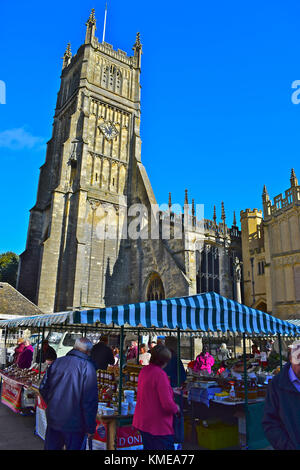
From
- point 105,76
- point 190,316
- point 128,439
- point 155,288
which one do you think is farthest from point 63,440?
point 105,76

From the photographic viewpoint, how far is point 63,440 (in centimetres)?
333

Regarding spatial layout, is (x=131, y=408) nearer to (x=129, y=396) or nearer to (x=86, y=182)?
(x=129, y=396)

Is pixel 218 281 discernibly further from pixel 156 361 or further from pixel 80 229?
pixel 156 361

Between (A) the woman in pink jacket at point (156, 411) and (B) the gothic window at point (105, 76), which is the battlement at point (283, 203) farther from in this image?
(A) the woman in pink jacket at point (156, 411)

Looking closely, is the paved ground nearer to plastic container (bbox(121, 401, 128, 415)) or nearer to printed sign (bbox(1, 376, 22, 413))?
printed sign (bbox(1, 376, 22, 413))

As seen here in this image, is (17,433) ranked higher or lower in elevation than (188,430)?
lower

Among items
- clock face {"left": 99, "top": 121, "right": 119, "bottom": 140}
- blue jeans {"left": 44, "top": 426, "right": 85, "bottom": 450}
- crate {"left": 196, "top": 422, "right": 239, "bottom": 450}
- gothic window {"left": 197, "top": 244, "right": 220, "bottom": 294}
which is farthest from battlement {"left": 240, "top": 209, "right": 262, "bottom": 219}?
blue jeans {"left": 44, "top": 426, "right": 85, "bottom": 450}

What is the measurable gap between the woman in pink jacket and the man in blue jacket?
0.50 meters

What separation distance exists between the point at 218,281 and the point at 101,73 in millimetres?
19270

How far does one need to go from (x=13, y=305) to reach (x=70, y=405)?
1650 centimetres

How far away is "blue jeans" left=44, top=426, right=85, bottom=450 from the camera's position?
3.25 metres

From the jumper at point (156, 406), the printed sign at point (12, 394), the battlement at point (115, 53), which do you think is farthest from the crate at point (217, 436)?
the battlement at point (115, 53)
